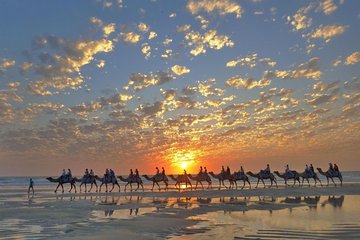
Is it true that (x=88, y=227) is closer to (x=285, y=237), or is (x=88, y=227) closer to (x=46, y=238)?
(x=46, y=238)

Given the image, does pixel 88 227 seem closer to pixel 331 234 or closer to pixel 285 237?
pixel 285 237

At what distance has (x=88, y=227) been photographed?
1394cm

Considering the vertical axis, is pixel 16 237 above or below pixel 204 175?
below

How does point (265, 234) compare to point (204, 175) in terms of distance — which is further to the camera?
point (204, 175)

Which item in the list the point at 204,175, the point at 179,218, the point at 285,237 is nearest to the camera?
the point at 285,237

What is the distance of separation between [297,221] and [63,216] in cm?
938

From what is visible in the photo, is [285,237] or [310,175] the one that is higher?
[310,175]

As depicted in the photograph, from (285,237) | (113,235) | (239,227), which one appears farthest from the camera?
(239,227)

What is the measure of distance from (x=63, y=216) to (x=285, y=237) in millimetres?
9991

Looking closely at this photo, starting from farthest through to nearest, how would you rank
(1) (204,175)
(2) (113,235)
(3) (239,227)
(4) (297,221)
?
1. (1) (204,175)
2. (4) (297,221)
3. (3) (239,227)
4. (2) (113,235)

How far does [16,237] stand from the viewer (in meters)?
11.6

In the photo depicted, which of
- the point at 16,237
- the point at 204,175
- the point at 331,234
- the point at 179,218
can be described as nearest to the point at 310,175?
the point at 204,175

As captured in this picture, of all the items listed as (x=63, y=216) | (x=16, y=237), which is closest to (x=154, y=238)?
(x=16, y=237)

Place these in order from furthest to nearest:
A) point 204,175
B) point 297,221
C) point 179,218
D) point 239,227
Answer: point 204,175 < point 179,218 < point 297,221 < point 239,227
